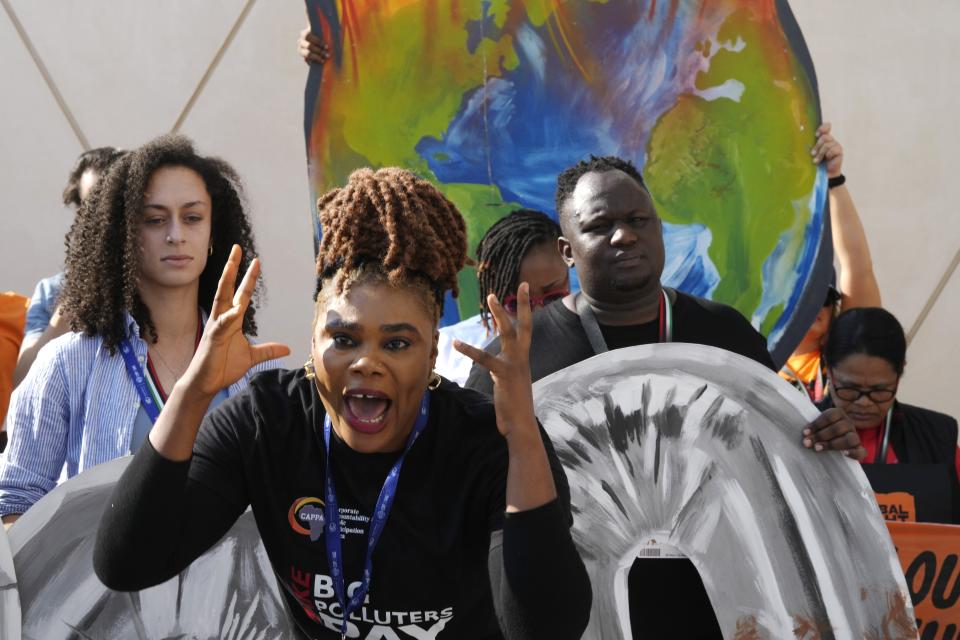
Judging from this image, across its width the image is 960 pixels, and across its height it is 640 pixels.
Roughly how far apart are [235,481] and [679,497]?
0.97 metres

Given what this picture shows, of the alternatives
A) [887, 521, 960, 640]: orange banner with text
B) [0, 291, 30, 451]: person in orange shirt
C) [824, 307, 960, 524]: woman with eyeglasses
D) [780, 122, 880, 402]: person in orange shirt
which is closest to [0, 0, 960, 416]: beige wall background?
[780, 122, 880, 402]: person in orange shirt

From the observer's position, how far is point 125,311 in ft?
8.71

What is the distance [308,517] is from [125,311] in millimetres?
1014

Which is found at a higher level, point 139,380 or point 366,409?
point 139,380

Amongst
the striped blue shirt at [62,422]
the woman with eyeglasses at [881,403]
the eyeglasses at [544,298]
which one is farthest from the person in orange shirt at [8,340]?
the woman with eyeglasses at [881,403]

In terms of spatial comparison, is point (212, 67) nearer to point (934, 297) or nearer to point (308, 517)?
point (934, 297)

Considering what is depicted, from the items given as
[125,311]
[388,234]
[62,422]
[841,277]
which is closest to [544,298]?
[841,277]

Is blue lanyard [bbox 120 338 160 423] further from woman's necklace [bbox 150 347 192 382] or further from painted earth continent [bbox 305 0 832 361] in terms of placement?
painted earth continent [bbox 305 0 832 361]

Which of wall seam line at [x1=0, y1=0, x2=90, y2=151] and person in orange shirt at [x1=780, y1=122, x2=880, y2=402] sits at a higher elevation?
wall seam line at [x1=0, y1=0, x2=90, y2=151]

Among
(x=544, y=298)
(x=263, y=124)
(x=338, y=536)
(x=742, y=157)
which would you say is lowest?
(x=338, y=536)

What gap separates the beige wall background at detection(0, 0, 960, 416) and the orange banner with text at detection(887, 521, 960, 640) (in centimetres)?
162

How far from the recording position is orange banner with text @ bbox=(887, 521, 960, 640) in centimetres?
288

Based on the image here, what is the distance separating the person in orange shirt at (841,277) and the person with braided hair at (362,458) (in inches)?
71.8

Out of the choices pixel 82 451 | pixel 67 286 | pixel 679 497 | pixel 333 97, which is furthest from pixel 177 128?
pixel 679 497
